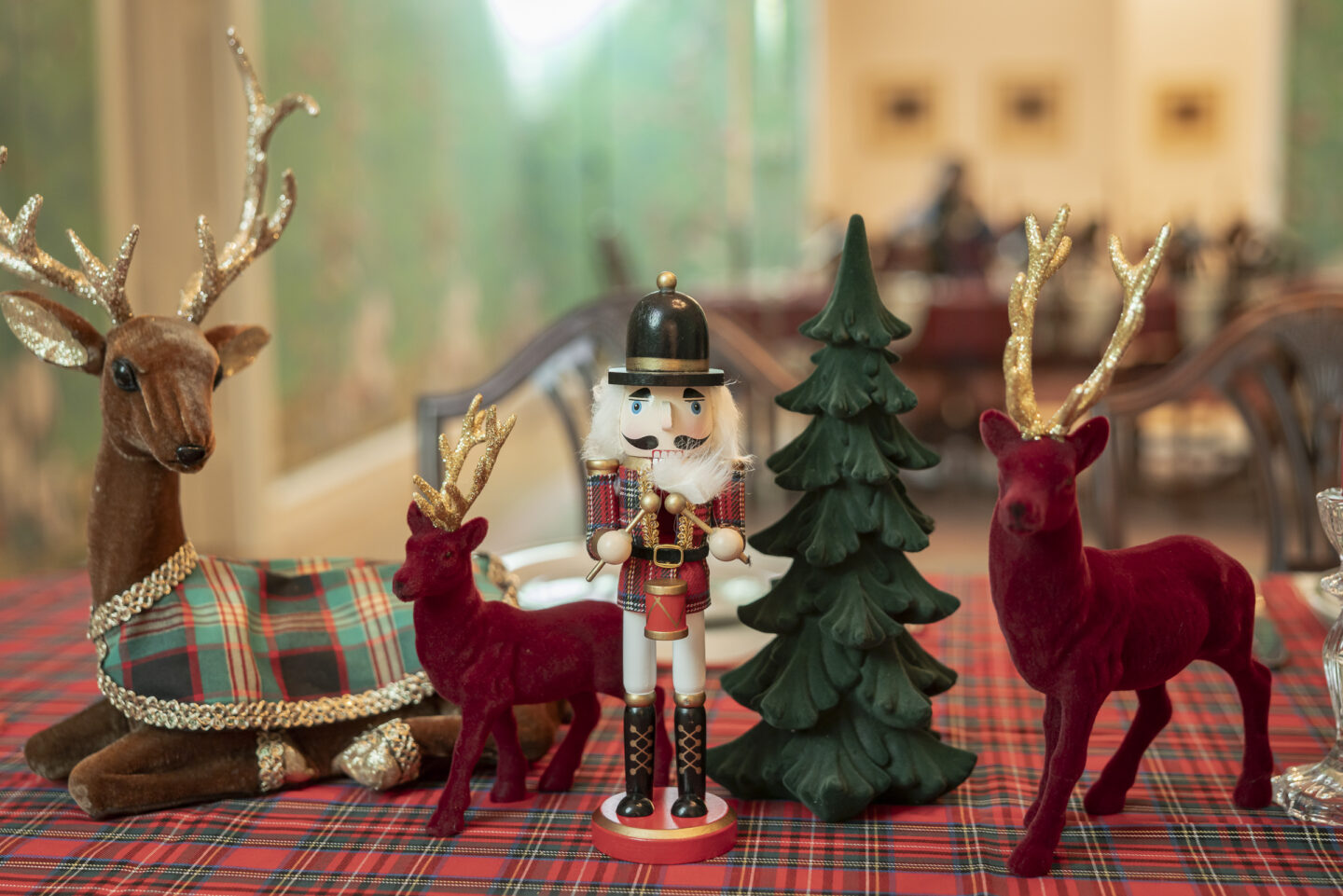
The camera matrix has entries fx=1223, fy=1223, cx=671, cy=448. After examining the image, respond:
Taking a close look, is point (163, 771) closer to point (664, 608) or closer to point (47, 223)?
point (664, 608)

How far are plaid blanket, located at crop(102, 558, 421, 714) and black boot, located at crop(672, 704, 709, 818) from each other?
9.9 inches

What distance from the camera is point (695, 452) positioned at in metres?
0.86

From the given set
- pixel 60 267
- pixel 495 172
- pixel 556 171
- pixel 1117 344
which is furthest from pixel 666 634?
pixel 556 171

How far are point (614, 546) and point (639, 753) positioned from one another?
15 centimetres

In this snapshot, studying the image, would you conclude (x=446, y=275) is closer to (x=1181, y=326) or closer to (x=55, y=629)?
(x=1181, y=326)

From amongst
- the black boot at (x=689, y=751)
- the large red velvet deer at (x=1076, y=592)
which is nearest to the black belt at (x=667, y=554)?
the black boot at (x=689, y=751)

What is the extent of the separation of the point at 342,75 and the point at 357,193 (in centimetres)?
31

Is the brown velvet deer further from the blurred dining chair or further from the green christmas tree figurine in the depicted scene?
the blurred dining chair

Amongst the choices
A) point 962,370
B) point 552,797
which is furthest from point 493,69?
point 552,797

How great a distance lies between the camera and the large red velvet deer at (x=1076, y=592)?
2.47 ft

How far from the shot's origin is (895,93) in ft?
30.7

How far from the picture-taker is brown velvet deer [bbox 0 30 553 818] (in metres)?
0.91

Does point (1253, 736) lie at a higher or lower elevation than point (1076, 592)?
lower

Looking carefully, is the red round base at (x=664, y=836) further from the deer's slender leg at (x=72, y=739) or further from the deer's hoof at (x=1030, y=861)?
the deer's slender leg at (x=72, y=739)
